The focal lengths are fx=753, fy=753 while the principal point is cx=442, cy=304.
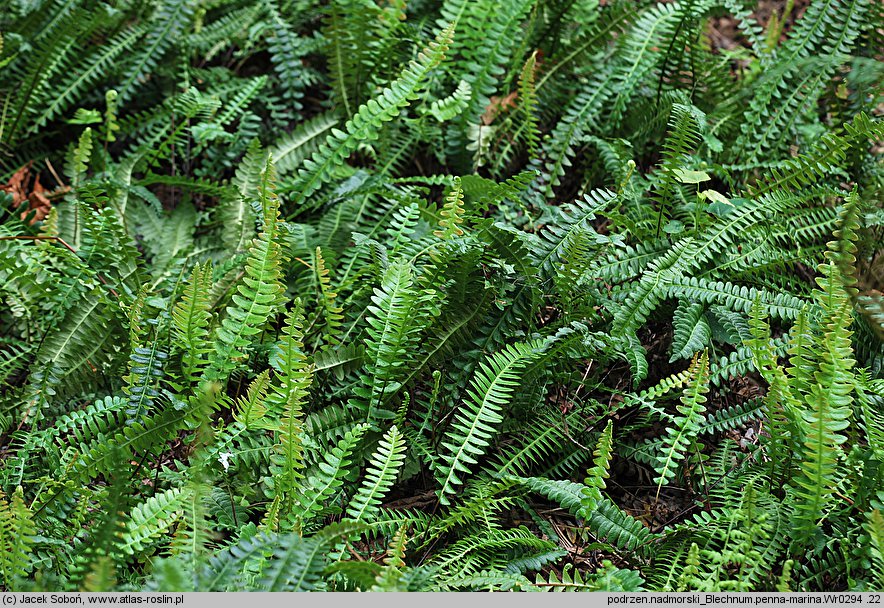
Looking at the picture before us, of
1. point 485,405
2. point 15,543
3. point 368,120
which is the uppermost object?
point 368,120

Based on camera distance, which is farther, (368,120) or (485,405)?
(368,120)

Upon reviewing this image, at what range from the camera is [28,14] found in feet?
11.8

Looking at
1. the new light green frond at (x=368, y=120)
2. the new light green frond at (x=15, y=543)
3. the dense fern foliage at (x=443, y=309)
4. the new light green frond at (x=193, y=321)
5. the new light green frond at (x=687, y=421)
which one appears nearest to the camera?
the new light green frond at (x=15, y=543)

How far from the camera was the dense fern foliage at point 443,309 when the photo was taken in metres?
2.08

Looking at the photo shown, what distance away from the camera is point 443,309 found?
8.16ft

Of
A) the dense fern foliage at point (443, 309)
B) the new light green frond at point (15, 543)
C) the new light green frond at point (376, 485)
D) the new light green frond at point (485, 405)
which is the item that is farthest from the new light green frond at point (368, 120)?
the new light green frond at point (15, 543)

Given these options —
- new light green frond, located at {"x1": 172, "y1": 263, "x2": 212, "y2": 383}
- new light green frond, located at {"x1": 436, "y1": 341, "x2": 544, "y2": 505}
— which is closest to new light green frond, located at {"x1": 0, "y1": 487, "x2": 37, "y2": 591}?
new light green frond, located at {"x1": 172, "y1": 263, "x2": 212, "y2": 383}

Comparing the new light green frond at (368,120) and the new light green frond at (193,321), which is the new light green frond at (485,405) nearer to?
the new light green frond at (193,321)

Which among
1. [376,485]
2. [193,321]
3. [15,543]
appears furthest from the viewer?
[193,321]

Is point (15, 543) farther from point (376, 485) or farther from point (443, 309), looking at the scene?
point (443, 309)

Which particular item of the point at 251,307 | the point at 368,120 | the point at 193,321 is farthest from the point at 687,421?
the point at 368,120

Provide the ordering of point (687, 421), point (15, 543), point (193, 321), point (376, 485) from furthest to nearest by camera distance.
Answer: point (193, 321)
point (687, 421)
point (376, 485)
point (15, 543)

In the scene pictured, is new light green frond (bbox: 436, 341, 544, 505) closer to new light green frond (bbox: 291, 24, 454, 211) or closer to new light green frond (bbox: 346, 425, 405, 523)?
new light green frond (bbox: 346, 425, 405, 523)
